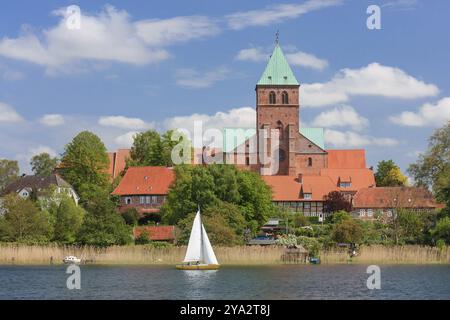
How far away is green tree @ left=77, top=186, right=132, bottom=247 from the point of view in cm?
6281

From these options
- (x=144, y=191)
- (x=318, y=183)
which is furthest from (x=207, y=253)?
(x=318, y=183)

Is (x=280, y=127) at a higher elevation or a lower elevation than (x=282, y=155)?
higher

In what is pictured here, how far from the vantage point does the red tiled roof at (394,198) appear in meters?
81.1

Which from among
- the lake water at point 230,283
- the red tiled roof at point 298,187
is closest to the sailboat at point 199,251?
the lake water at point 230,283

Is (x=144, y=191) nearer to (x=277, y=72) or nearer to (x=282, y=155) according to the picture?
(x=282, y=155)

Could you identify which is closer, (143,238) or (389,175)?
(143,238)

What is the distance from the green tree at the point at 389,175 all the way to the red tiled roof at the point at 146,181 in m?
29.3

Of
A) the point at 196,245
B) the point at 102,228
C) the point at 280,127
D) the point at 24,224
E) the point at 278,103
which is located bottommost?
the point at 196,245

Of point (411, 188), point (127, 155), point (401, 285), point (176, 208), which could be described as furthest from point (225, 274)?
point (127, 155)

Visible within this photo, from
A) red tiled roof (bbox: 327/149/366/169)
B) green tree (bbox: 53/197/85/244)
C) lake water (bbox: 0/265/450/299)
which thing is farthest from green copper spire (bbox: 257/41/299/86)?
lake water (bbox: 0/265/450/299)

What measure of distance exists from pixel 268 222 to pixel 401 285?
108ft

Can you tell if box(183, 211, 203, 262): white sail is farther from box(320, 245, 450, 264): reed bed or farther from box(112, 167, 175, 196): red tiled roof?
box(112, 167, 175, 196): red tiled roof

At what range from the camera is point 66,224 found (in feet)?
222

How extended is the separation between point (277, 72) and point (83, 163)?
2864cm
